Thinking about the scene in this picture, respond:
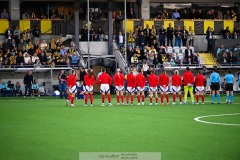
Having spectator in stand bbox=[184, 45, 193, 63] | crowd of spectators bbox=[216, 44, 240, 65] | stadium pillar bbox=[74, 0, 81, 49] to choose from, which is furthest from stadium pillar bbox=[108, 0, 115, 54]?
crowd of spectators bbox=[216, 44, 240, 65]

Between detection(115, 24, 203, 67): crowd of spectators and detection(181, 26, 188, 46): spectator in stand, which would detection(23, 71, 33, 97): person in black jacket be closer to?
detection(115, 24, 203, 67): crowd of spectators

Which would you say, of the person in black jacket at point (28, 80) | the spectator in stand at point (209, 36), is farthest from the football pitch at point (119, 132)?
the spectator in stand at point (209, 36)

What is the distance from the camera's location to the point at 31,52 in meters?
52.9

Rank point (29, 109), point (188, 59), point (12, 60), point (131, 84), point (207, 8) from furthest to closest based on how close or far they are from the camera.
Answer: point (207, 8) → point (188, 59) → point (12, 60) → point (131, 84) → point (29, 109)

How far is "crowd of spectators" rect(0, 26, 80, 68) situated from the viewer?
51906 mm

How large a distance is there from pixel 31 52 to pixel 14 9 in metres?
6.40

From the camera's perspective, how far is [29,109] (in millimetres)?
34688

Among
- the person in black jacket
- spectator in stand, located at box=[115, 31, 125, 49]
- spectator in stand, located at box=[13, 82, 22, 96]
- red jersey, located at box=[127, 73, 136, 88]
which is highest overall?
spectator in stand, located at box=[115, 31, 125, 49]

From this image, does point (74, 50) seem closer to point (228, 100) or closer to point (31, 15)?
point (31, 15)

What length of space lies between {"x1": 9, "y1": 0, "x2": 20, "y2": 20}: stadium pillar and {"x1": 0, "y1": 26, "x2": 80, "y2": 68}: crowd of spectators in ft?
9.14

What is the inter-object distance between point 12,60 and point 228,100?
1852 cm

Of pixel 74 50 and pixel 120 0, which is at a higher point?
pixel 120 0

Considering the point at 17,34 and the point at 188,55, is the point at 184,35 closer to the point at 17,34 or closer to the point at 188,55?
the point at 188,55

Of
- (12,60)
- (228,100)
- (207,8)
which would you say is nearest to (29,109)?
(228,100)
